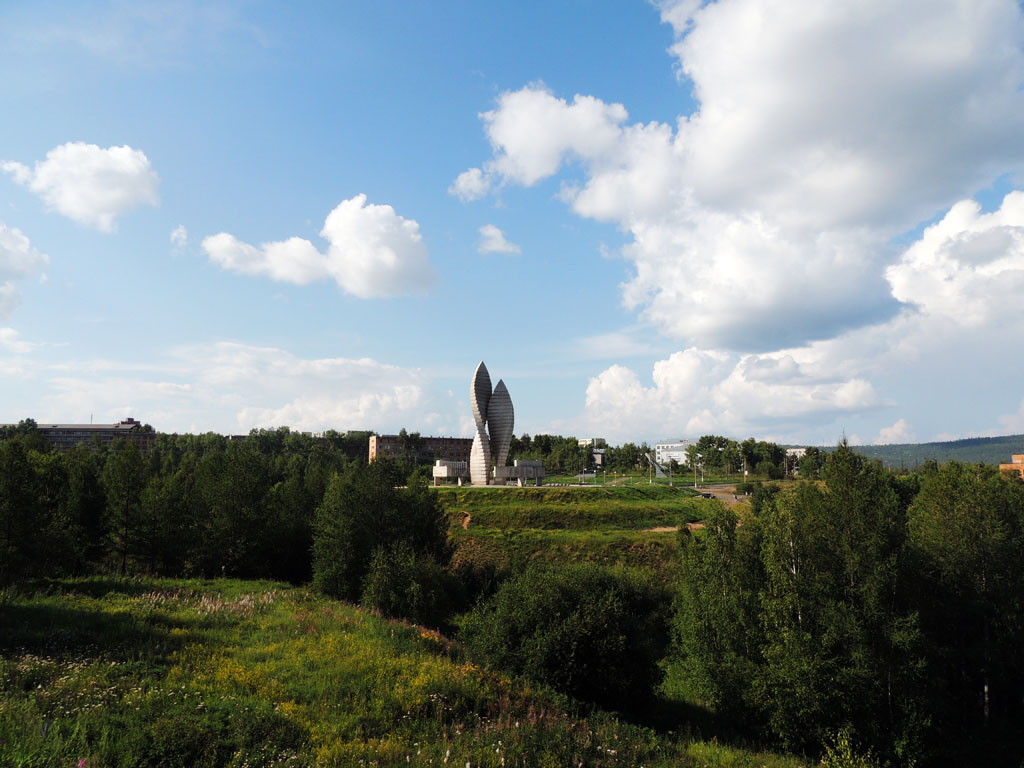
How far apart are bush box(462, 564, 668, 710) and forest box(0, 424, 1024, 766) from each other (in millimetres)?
75

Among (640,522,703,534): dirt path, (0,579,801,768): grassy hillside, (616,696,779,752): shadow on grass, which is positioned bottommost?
(616,696,779,752): shadow on grass

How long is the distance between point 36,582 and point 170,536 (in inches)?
430

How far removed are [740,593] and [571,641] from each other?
10.7 m

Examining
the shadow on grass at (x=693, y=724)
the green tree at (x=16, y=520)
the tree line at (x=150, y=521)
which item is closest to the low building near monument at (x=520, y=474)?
the tree line at (x=150, y=521)

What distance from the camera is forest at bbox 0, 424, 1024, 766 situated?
875 inches

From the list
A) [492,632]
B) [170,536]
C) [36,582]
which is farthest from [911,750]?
[170,536]

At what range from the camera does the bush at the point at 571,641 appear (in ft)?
67.8

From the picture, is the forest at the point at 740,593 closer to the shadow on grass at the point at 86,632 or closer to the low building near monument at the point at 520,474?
the shadow on grass at the point at 86,632

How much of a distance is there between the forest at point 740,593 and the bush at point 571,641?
75mm

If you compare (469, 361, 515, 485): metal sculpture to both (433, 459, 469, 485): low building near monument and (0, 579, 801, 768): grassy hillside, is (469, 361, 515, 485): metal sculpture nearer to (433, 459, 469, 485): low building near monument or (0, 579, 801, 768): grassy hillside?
(433, 459, 469, 485): low building near monument

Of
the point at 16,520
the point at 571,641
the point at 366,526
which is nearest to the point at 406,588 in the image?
the point at 366,526

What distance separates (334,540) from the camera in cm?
3666

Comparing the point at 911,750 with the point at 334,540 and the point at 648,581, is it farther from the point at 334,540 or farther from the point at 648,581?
the point at 334,540

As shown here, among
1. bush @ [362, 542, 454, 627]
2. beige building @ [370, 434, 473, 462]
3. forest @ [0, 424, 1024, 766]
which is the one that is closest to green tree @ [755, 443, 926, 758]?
forest @ [0, 424, 1024, 766]
